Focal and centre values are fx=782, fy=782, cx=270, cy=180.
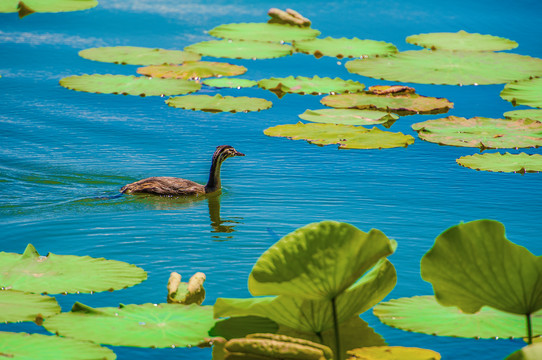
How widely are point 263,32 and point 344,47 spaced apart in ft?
5.61

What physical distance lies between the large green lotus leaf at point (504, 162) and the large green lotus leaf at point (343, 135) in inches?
33.6

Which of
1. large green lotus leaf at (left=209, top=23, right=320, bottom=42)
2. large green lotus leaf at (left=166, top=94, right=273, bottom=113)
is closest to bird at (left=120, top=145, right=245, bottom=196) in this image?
large green lotus leaf at (left=166, top=94, right=273, bottom=113)

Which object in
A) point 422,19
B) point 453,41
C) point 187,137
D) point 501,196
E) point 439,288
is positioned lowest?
point 439,288

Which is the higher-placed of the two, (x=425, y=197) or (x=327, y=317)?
(x=425, y=197)

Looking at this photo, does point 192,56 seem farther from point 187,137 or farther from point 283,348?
point 283,348

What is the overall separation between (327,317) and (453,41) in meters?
10.1

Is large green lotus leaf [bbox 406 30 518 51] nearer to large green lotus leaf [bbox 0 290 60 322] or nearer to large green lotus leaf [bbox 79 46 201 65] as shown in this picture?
large green lotus leaf [bbox 79 46 201 65]

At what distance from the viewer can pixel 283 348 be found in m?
3.82

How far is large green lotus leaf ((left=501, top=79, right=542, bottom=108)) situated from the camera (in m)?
10.2

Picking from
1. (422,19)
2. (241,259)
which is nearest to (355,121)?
(241,259)

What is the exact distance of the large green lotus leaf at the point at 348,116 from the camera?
9.56 metres

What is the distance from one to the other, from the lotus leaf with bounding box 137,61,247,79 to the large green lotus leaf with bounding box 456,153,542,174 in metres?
4.50

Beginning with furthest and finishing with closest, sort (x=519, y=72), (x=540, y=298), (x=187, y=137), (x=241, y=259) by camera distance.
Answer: (x=519, y=72) → (x=187, y=137) → (x=241, y=259) → (x=540, y=298)

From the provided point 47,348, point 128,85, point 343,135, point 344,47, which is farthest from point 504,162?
point 47,348
